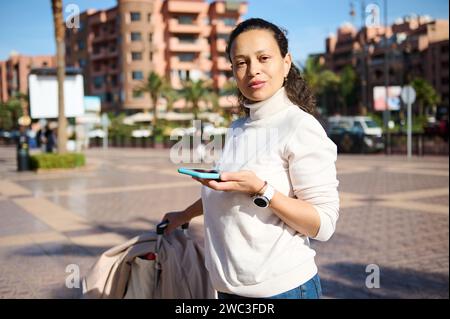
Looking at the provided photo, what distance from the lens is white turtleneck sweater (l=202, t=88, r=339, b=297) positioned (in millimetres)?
1387

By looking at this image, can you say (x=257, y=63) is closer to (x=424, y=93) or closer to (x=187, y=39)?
(x=424, y=93)

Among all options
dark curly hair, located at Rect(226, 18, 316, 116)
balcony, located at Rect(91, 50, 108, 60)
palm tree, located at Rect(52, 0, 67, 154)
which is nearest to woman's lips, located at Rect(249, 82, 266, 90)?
dark curly hair, located at Rect(226, 18, 316, 116)

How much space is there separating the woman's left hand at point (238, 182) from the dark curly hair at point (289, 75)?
34 cm

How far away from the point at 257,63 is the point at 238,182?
1.22ft

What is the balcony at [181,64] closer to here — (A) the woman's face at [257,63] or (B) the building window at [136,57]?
(B) the building window at [136,57]

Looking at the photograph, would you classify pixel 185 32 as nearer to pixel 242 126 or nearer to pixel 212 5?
pixel 212 5

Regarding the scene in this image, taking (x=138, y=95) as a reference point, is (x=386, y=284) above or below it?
below

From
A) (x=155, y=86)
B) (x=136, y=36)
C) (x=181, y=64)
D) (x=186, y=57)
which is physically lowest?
(x=155, y=86)

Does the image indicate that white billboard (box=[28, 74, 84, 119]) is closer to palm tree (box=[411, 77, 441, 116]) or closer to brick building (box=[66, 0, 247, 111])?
brick building (box=[66, 0, 247, 111])

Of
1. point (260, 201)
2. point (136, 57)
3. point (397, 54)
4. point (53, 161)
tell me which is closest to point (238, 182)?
point (260, 201)

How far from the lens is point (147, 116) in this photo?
5194cm

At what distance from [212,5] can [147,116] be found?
54.1 ft

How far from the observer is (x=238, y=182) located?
51.9 inches
